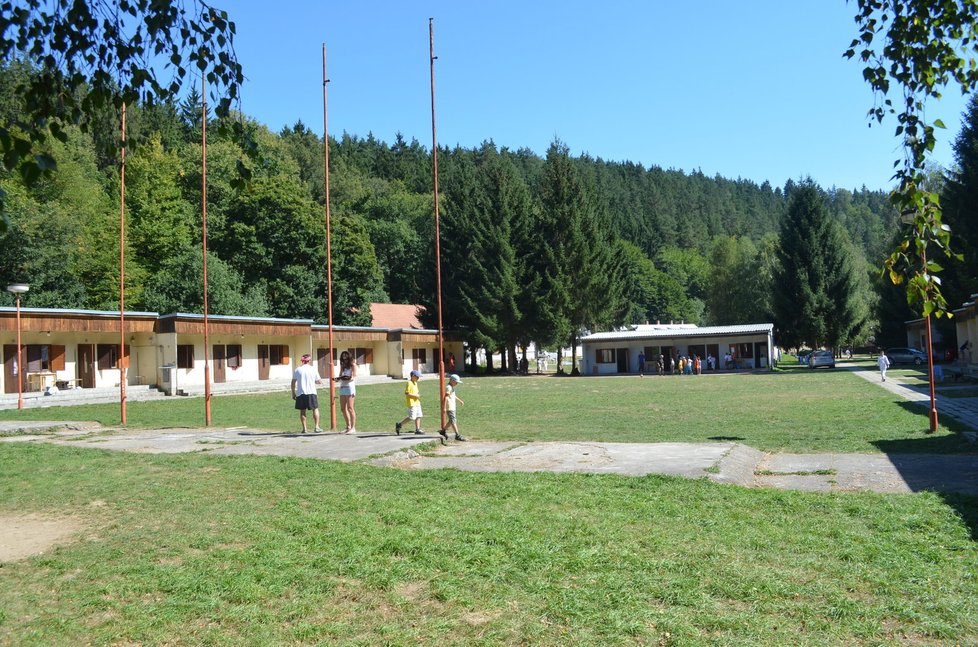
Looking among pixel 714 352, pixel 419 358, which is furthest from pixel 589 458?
pixel 714 352

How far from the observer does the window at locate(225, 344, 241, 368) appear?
44438mm

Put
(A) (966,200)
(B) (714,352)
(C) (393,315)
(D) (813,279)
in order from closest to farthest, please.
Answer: (A) (966,200)
(D) (813,279)
(B) (714,352)
(C) (393,315)

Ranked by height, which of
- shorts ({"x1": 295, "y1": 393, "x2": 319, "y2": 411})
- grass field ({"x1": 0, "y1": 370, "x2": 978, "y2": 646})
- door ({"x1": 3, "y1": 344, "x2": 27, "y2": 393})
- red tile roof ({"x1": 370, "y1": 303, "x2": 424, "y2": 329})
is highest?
red tile roof ({"x1": 370, "y1": 303, "x2": 424, "y2": 329})

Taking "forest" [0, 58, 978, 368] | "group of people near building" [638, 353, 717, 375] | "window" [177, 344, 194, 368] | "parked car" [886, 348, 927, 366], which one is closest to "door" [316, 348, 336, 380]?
"forest" [0, 58, 978, 368]

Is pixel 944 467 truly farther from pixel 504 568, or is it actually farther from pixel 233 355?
pixel 233 355

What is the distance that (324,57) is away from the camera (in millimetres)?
18234

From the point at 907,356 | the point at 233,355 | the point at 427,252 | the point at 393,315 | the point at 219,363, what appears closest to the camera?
the point at 219,363

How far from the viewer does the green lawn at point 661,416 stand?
14734 millimetres

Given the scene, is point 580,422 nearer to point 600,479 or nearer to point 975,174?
point 600,479

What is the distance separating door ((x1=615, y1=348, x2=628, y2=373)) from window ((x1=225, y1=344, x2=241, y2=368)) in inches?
1265

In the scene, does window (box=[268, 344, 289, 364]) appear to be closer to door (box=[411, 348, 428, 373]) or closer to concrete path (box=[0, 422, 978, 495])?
door (box=[411, 348, 428, 373])

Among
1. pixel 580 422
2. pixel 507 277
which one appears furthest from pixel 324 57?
pixel 507 277

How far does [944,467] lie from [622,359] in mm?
53855

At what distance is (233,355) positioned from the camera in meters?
44.8
